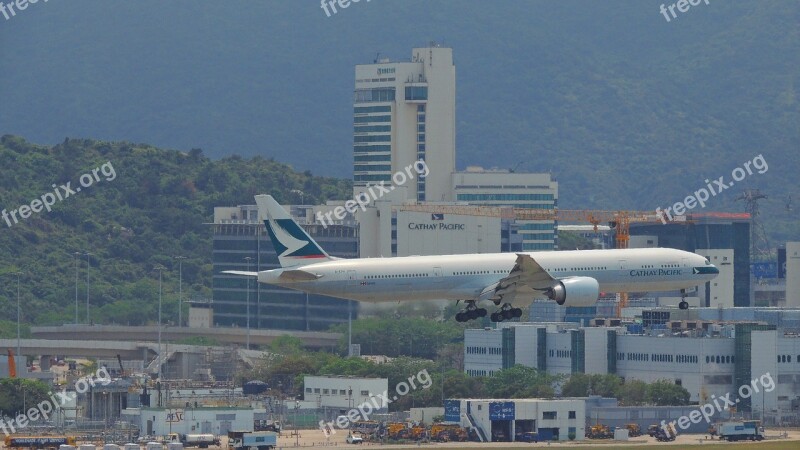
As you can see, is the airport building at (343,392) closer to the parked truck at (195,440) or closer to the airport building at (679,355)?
the airport building at (679,355)

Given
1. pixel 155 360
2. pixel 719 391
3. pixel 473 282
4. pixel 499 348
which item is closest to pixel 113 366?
pixel 155 360

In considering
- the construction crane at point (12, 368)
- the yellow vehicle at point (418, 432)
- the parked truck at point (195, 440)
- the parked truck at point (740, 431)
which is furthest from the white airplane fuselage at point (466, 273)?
the construction crane at point (12, 368)

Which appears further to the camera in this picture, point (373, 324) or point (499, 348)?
point (373, 324)

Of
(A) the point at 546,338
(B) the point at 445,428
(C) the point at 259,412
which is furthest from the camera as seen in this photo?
(A) the point at 546,338

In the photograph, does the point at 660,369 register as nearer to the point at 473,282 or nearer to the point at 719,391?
the point at 719,391

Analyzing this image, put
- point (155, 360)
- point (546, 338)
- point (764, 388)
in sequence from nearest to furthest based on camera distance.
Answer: point (764, 388) → point (546, 338) → point (155, 360)

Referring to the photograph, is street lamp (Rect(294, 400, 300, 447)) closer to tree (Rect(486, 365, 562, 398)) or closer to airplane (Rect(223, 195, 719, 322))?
airplane (Rect(223, 195, 719, 322))

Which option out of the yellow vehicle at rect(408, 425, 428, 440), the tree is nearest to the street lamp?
the yellow vehicle at rect(408, 425, 428, 440)

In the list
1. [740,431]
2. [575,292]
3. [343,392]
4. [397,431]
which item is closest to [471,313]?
[575,292]
